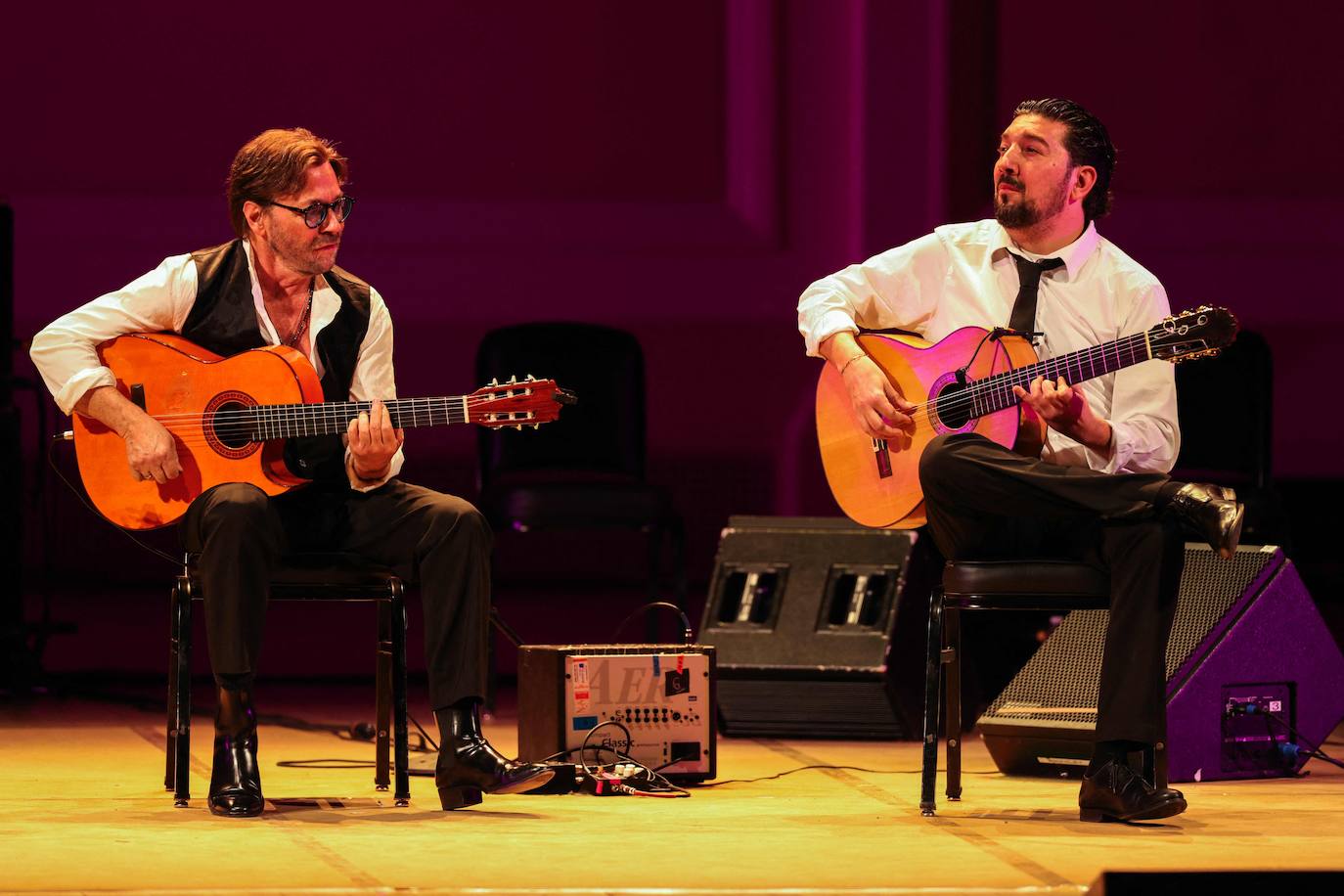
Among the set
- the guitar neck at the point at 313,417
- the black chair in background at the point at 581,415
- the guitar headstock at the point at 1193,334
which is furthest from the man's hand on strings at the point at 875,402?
the black chair in background at the point at 581,415

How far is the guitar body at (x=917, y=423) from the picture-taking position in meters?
4.02

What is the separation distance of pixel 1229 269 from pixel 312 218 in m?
3.86

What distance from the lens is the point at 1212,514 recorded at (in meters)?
3.60

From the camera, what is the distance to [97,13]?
22.0 feet

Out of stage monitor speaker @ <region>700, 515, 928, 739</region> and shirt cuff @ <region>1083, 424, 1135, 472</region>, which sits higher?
shirt cuff @ <region>1083, 424, 1135, 472</region>

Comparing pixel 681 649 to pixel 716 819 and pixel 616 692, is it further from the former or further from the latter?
pixel 716 819

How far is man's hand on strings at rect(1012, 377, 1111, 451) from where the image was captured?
3814 mm

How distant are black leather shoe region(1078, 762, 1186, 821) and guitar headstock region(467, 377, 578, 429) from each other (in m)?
1.21

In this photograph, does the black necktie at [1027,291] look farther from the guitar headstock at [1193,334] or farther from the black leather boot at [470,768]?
the black leather boot at [470,768]

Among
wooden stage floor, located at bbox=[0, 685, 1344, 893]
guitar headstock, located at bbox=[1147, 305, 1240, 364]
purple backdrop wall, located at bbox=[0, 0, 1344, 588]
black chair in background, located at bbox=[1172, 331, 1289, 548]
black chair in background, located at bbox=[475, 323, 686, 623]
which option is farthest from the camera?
purple backdrop wall, located at bbox=[0, 0, 1344, 588]

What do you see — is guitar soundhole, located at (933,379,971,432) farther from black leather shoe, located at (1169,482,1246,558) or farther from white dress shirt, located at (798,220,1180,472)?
black leather shoe, located at (1169,482,1246,558)

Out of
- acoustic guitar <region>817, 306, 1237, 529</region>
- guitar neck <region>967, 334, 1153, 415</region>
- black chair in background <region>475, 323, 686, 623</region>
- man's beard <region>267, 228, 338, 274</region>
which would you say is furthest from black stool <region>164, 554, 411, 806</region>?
black chair in background <region>475, 323, 686, 623</region>

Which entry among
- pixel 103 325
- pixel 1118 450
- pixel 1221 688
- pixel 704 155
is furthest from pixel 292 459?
Result: pixel 704 155

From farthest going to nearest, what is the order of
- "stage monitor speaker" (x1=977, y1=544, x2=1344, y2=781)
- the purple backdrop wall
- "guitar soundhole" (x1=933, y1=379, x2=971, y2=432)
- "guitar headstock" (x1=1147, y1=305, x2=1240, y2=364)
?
the purple backdrop wall < "stage monitor speaker" (x1=977, y1=544, x2=1344, y2=781) < "guitar soundhole" (x1=933, y1=379, x2=971, y2=432) < "guitar headstock" (x1=1147, y1=305, x2=1240, y2=364)
